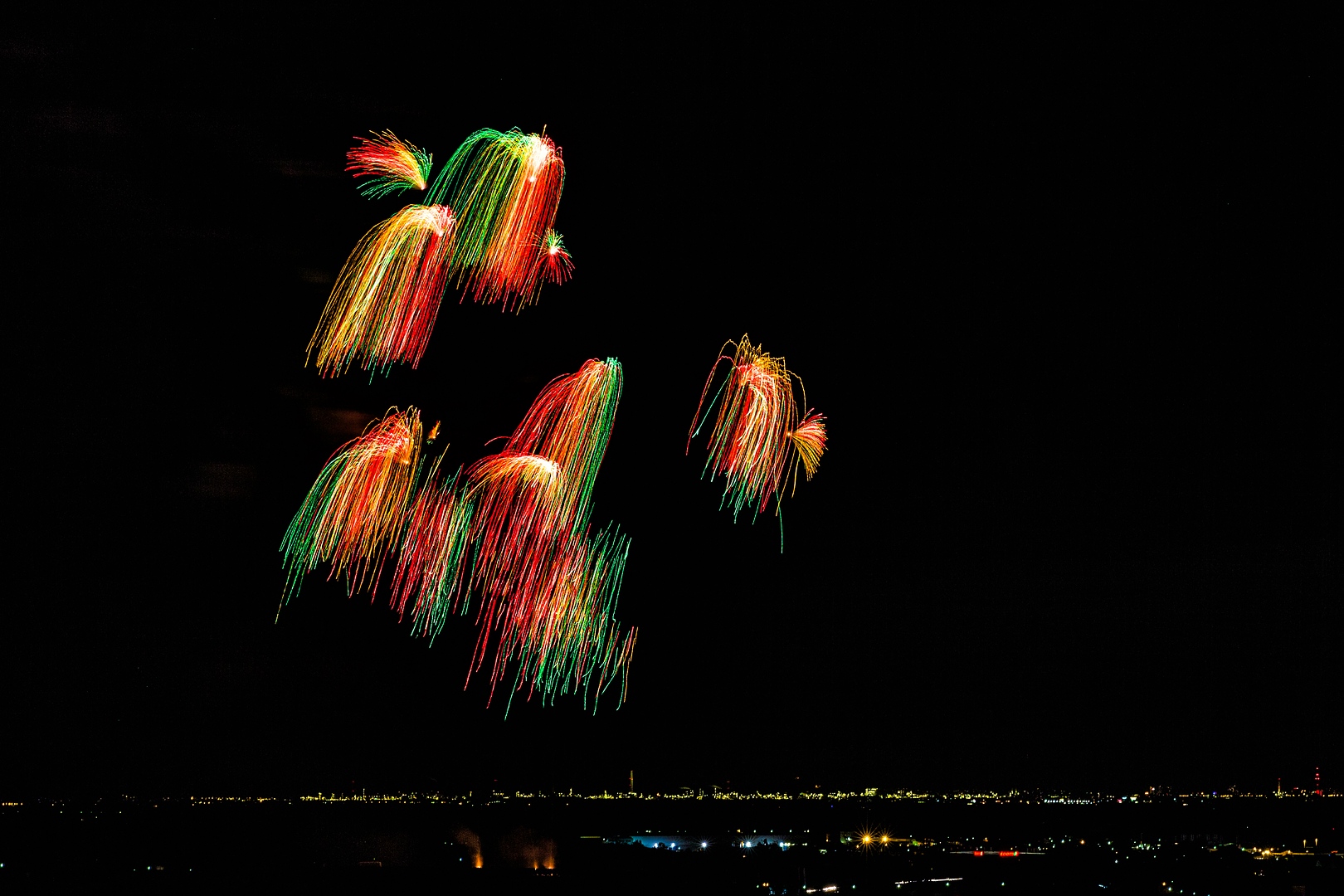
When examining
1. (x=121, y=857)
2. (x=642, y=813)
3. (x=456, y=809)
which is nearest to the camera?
(x=121, y=857)

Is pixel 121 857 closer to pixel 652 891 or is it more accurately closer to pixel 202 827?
pixel 652 891

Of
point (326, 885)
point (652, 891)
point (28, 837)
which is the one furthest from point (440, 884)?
point (28, 837)

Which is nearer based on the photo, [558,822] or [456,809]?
[558,822]

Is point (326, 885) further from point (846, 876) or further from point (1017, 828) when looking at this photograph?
point (1017, 828)

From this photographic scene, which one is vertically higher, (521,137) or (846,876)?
(521,137)

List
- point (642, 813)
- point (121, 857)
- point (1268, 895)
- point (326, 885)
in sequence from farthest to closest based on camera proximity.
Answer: point (642, 813), point (121, 857), point (1268, 895), point (326, 885)

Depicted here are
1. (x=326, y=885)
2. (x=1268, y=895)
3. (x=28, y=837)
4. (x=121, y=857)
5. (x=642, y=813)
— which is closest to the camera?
(x=326, y=885)

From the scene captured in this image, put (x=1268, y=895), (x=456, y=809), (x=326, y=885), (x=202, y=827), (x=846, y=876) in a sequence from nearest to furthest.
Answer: (x=326, y=885), (x=1268, y=895), (x=846, y=876), (x=202, y=827), (x=456, y=809)

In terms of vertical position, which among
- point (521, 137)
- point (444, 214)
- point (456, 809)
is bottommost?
point (456, 809)

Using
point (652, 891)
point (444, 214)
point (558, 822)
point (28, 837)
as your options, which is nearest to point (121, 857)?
point (28, 837)

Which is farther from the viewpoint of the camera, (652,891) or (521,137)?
(652,891)
